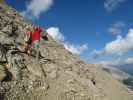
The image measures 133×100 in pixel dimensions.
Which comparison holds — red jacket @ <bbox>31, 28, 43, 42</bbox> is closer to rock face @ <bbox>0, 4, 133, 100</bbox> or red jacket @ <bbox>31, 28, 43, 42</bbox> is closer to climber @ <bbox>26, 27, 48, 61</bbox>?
climber @ <bbox>26, 27, 48, 61</bbox>

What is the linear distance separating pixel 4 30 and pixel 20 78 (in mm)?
7236

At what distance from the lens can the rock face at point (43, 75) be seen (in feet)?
66.2

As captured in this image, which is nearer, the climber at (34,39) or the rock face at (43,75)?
the rock face at (43,75)

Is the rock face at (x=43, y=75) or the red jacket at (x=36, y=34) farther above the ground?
the red jacket at (x=36, y=34)

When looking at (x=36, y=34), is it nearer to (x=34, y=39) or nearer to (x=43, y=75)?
(x=34, y=39)

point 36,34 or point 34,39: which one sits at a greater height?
point 36,34

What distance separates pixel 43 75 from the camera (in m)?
25.0

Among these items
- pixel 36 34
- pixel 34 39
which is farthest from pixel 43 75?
pixel 36 34

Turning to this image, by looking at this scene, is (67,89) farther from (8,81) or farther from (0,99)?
(0,99)

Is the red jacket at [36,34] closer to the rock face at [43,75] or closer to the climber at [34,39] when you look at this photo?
the climber at [34,39]

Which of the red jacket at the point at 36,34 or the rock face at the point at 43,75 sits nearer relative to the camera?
the rock face at the point at 43,75

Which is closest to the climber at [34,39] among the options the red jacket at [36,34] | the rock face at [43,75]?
the red jacket at [36,34]

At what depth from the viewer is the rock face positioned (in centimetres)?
2017

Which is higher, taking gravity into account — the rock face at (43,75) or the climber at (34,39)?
the climber at (34,39)
